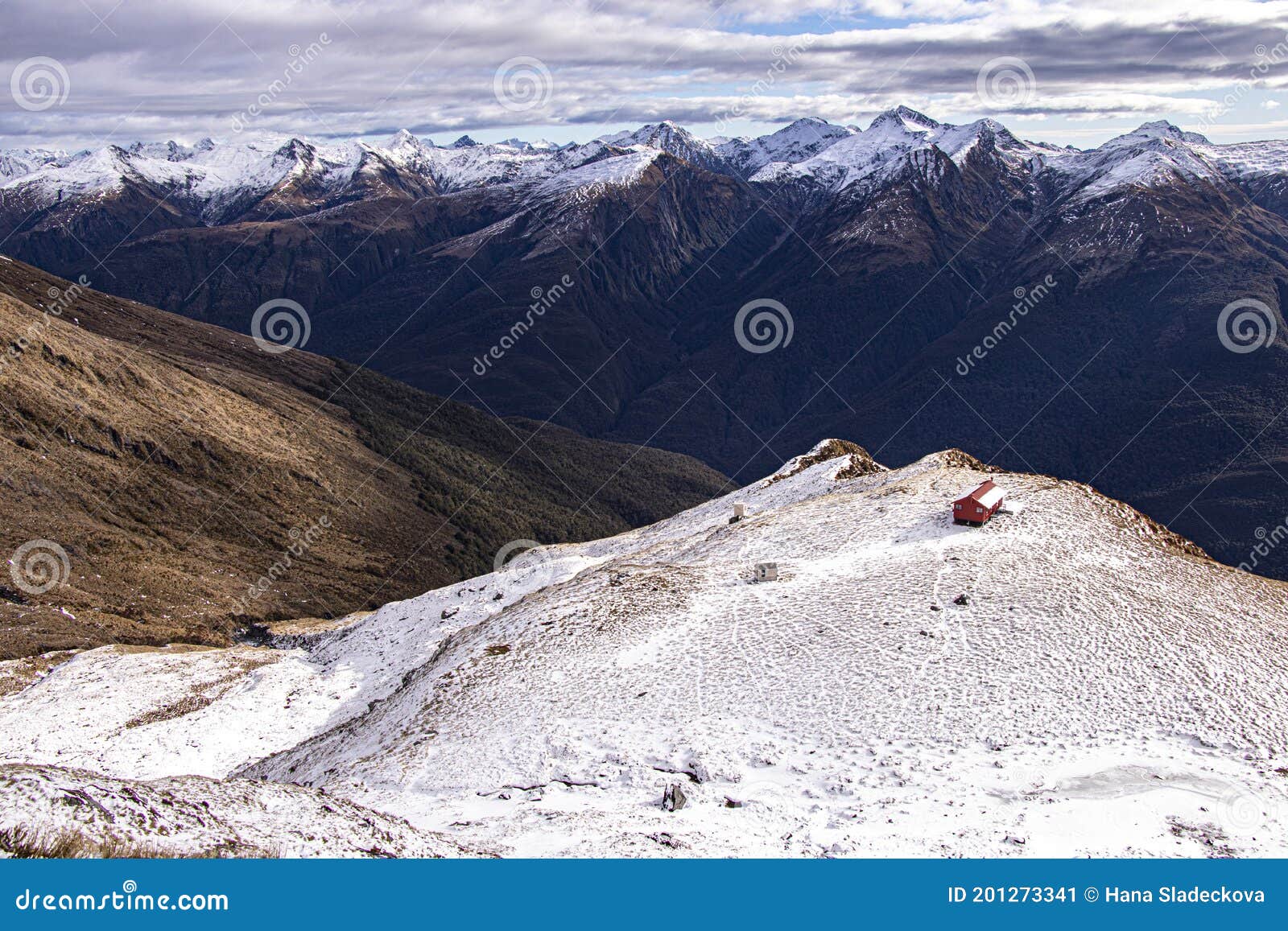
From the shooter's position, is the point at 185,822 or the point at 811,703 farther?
the point at 811,703

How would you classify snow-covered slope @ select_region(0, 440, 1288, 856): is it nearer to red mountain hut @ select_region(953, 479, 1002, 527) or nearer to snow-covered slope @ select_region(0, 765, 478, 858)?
red mountain hut @ select_region(953, 479, 1002, 527)

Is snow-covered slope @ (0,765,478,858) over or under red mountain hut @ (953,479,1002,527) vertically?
under

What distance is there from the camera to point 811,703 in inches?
1239

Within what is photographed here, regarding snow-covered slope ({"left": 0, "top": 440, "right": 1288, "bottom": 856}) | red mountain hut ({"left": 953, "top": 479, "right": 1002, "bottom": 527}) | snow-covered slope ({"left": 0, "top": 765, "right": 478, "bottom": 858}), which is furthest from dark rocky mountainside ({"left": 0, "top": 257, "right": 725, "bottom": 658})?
red mountain hut ({"left": 953, "top": 479, "right": 1002, "bottom": 527})

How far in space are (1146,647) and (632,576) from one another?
79.0 ft

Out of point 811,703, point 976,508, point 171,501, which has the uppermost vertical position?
point 976,508

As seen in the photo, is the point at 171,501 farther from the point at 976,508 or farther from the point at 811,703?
the point at 811,703

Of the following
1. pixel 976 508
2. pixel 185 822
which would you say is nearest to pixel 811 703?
pixel 185 822

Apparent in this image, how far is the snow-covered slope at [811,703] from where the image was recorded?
82.2 feet

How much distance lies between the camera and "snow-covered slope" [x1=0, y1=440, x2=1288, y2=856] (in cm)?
2506

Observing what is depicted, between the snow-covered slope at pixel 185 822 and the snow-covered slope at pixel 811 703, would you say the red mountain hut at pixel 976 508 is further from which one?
the snow-covered slope at pixel 185 822

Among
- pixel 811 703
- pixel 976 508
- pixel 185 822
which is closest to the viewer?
pixel 185 822

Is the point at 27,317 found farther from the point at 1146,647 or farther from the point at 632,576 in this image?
the point at 1146,647

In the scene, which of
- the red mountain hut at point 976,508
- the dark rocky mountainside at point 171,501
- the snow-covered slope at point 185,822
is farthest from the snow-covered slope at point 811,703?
the dark rocky mountainside at point 171,501
